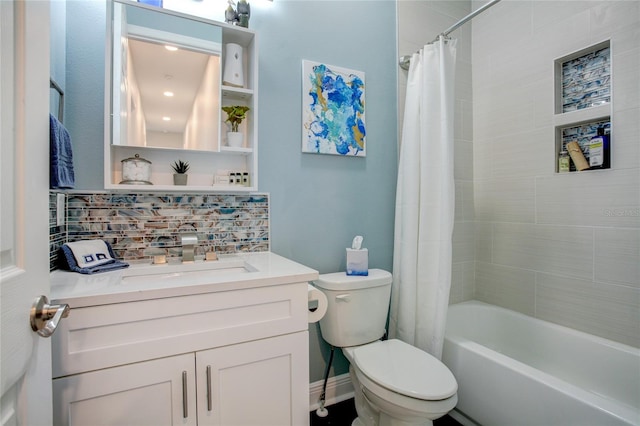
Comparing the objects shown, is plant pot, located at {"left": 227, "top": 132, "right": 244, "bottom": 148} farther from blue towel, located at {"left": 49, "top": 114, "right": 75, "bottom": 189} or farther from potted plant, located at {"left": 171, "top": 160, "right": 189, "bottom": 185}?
blue towel, located at {"left": 49, "top": 114, "right": 75, "bottom": 189}

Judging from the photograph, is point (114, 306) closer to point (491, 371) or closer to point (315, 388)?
point (315, 388)

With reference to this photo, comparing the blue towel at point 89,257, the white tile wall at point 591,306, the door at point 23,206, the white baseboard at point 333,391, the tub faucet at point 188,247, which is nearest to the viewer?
the door at point 23,206

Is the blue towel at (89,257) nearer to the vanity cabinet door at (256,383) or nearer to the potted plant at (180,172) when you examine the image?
the potted plant at (180,172)

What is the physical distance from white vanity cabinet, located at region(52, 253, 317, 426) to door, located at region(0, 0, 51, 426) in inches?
9.4

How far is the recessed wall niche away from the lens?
1.61m

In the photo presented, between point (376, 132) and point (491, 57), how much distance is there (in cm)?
103

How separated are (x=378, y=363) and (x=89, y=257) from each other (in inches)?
48.8

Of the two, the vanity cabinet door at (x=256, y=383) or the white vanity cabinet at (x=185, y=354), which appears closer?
the white vanity cabinet at (x=185, y=354)

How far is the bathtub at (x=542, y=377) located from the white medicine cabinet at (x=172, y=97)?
1369 millimetres

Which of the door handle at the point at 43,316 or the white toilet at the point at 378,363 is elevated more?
the door handle at the point at 43,316

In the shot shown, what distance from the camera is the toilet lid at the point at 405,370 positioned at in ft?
3.90

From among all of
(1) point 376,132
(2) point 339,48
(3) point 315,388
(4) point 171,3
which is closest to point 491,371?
(3) point 315,388

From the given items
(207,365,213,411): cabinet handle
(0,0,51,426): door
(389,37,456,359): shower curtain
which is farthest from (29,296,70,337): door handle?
(389,37,456,359): shower curtain

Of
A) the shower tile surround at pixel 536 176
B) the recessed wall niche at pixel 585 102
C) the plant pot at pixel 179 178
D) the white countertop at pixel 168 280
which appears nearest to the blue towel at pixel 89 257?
the white countertop at pixel 168 280
